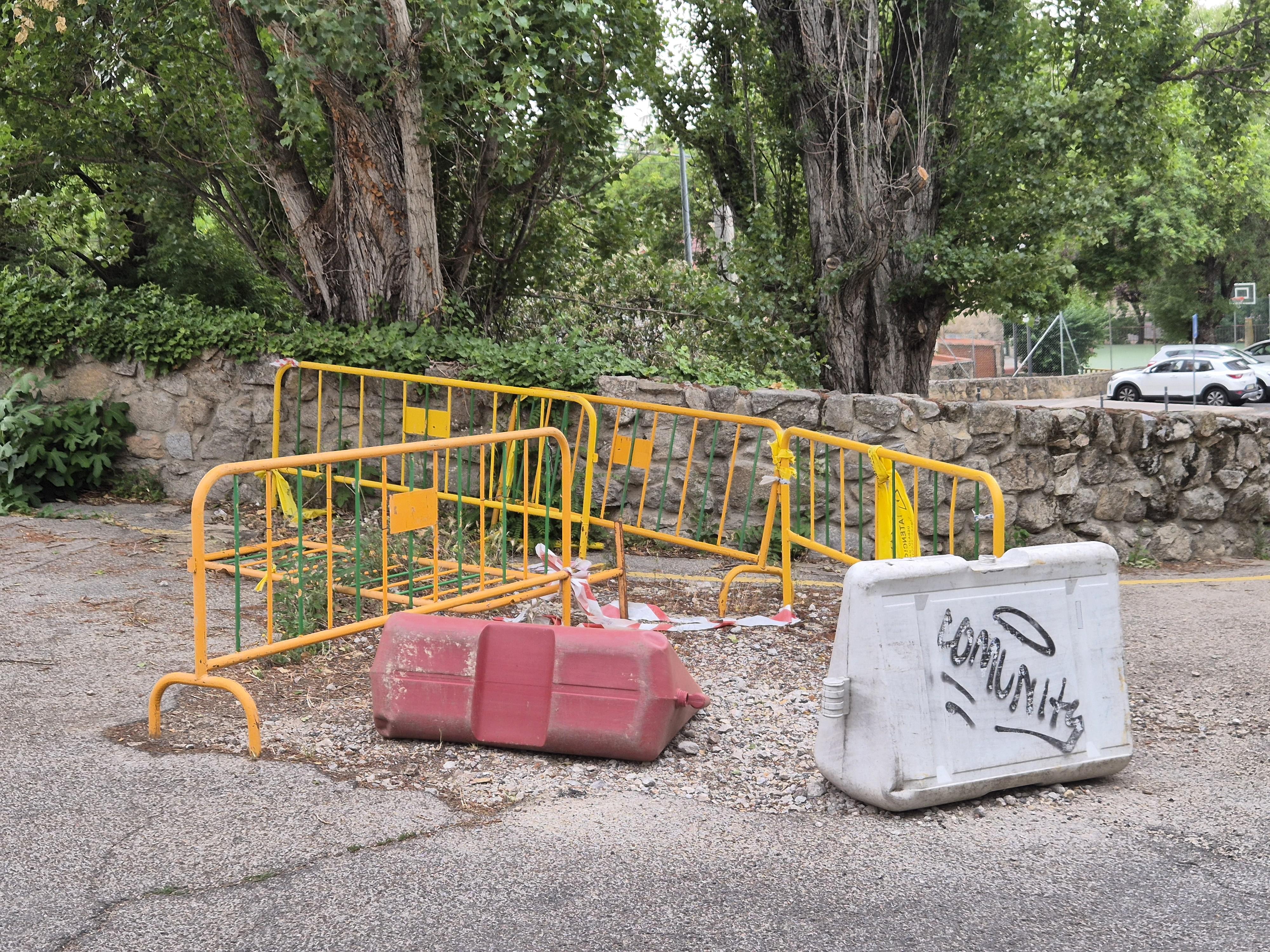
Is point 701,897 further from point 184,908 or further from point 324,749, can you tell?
point 324,749

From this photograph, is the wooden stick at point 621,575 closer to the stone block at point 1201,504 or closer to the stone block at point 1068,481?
the stone block at point 1068,481

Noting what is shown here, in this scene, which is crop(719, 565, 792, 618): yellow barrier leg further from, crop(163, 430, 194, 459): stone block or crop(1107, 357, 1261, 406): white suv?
crop(1107, 357, 1261, 406): white suv

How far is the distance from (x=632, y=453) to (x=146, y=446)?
4.75 metres

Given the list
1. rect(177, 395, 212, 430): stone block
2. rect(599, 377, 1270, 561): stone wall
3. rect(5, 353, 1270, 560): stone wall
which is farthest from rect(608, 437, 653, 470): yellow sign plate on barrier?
rect(177, 395, 212, 430): stone block

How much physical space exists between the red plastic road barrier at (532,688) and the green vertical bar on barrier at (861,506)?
2.31m

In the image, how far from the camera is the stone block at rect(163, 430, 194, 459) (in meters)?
9.39

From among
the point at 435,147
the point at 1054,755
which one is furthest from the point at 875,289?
the point at 1054,755

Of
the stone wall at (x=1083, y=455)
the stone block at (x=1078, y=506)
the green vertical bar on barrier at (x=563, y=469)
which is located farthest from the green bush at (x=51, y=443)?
the stone block at (x=1078, y=506)

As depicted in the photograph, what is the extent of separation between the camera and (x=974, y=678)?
3973mm

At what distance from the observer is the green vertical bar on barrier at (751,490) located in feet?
23.1

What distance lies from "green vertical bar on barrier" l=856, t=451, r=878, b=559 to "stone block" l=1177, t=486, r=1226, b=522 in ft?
9.98

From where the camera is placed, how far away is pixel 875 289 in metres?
13.6

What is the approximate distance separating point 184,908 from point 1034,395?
3329 centimetres

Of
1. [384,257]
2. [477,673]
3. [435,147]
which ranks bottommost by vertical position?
[477,673]
